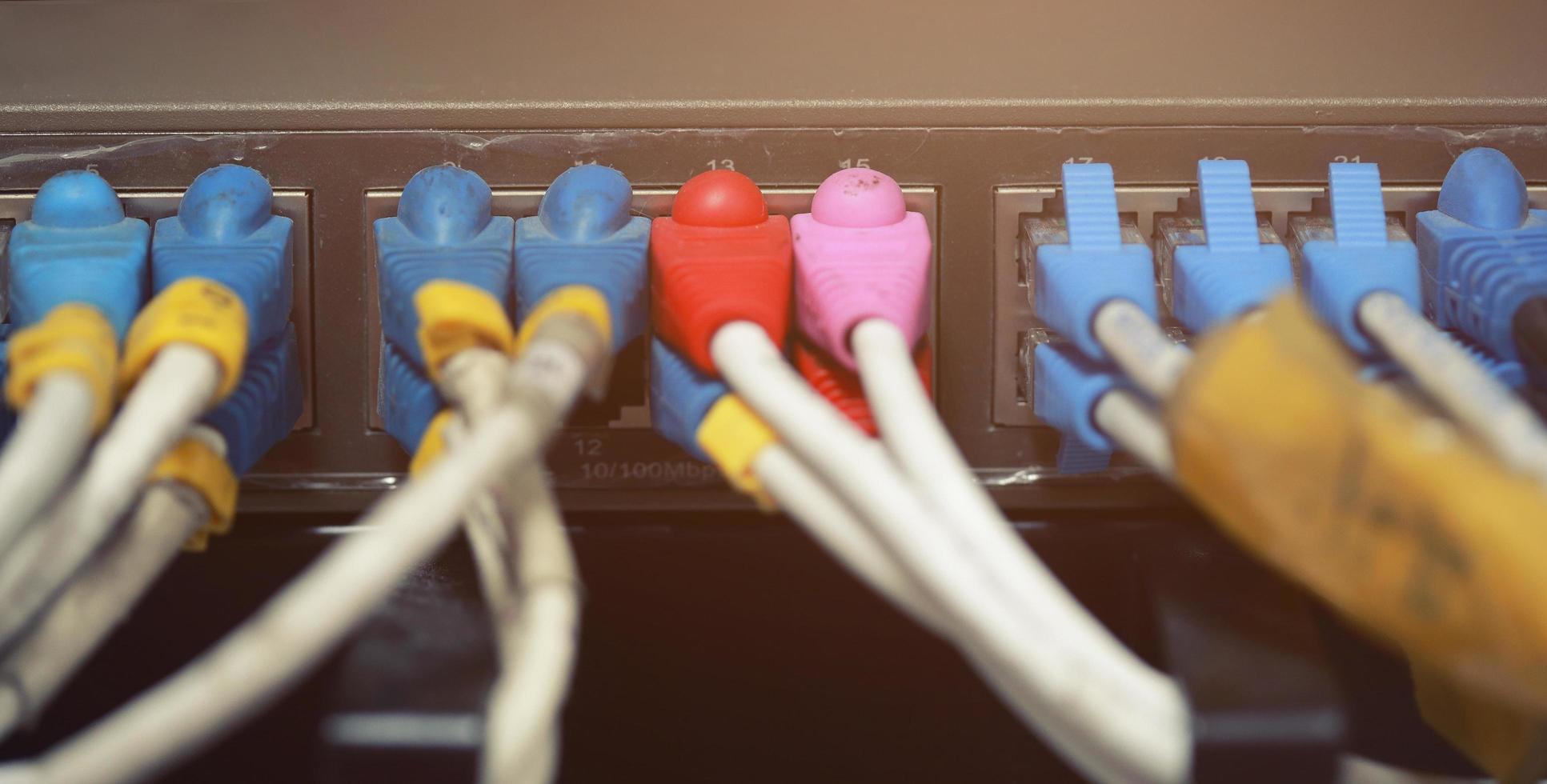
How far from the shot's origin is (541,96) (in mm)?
474

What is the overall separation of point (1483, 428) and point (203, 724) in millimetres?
311

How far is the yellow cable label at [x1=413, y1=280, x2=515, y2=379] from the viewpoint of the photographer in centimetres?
36

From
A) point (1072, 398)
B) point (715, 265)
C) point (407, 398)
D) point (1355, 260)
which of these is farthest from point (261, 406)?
point (1355, 260)

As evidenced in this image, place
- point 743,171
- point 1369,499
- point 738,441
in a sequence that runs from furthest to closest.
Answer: point 743,171, point 738,441, point 1369,499

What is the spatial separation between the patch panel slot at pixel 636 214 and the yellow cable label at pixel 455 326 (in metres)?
0.10

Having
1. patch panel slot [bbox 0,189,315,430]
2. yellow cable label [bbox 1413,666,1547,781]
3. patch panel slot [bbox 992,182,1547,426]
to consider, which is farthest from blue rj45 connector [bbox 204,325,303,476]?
yellow cable label [bbox 1413,666,1547,781]

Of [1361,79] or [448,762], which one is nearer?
[448,762]

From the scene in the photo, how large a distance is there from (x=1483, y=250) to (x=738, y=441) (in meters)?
0.27

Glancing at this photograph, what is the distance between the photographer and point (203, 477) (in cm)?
36

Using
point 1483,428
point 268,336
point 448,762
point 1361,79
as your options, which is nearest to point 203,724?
point 448,762

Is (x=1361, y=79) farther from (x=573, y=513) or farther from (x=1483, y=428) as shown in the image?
(x=573, y=513)

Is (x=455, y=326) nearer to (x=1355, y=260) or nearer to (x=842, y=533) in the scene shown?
(x=842, y=533)

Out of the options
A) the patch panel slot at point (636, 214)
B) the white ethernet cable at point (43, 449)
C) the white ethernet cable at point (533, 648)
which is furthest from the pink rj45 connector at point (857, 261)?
the white ethernet cable at point (43, 449)

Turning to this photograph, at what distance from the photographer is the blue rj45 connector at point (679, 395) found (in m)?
0.39
